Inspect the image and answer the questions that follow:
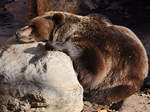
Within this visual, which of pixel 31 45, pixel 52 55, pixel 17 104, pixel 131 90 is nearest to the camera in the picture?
pixel 17 104

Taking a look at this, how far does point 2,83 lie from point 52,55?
697 millimetres

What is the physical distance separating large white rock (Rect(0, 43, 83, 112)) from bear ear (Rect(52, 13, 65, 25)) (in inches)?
59.3

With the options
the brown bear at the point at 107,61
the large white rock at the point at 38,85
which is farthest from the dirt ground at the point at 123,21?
the large white rock at the point at 38,85

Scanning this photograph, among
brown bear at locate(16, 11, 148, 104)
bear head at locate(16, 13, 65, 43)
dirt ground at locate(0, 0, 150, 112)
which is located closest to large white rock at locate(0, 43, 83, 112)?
brown bear at locate(16, 11, 148, 104)

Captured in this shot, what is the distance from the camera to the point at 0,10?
1092 centimetres

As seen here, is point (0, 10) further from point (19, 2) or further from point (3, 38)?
point (3, 38)

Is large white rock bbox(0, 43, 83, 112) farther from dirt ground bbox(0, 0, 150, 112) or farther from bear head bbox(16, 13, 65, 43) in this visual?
bear head bbox(16, 13, 65, 43)

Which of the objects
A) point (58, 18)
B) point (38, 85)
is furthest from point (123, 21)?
point (38, 85)

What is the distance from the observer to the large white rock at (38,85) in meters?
3.15

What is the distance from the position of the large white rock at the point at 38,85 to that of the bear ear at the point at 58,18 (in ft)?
4.94

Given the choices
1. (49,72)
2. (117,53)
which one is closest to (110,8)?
(117,53)

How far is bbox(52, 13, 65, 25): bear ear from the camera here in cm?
479

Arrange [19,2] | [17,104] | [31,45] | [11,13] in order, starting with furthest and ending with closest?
[19,2], [11,13], [31,45], [17,104]

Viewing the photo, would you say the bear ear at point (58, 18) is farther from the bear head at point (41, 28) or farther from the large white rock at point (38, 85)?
the large white rock at point (38, 85)
